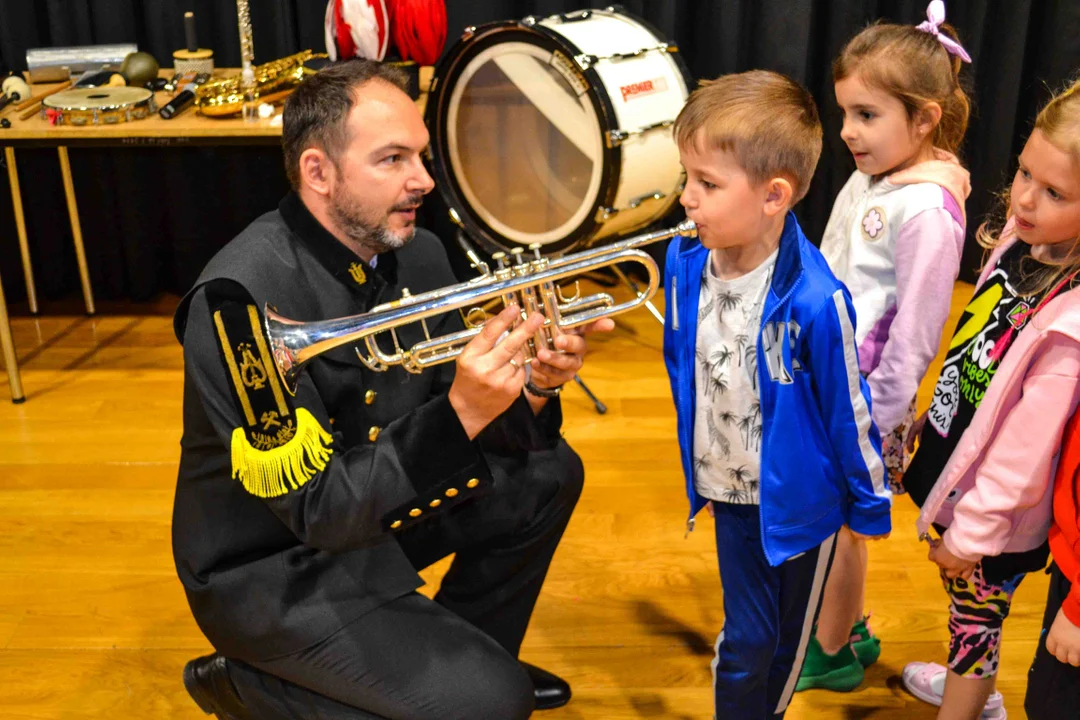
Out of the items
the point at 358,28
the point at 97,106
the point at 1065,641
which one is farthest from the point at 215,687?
the point at 358,28

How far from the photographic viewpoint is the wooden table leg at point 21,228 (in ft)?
11.7

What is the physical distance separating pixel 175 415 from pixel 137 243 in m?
1.01

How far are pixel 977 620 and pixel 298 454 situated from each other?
3.79 feet

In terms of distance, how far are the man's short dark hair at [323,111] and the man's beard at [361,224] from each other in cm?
7

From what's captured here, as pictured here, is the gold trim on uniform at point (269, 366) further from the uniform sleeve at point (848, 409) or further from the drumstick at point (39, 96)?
the drumstick at point (39, 96)

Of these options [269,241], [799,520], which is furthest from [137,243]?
[799,520]

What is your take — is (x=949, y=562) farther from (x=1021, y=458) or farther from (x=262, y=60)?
(x=262, y=60)

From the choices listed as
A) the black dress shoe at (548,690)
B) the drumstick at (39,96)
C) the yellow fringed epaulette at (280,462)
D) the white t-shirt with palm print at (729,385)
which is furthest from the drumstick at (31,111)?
the white t-shirt with palm print at (729,385)

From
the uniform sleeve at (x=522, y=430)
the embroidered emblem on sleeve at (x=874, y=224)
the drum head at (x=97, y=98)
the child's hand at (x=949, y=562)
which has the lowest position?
the child's hand at (x=949, y=562)

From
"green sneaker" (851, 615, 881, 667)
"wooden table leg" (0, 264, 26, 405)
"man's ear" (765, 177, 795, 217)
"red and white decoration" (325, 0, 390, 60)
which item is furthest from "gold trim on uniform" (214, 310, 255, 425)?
Result: "wooden table leg" (0, 264, 26, 405)

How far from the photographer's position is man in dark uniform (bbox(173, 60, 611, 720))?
1669 mm

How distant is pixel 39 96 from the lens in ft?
11.0

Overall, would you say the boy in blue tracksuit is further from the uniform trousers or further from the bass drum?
the bass drum

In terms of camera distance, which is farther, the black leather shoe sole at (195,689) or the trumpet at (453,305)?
the black leather shoe sole at (195,689)
